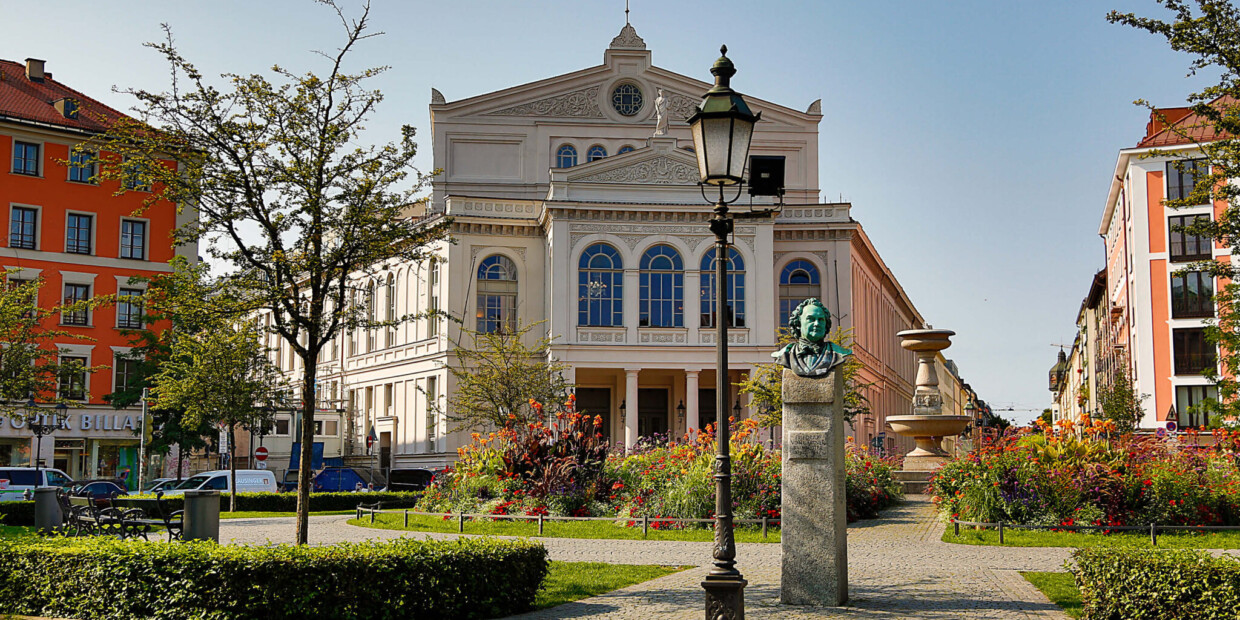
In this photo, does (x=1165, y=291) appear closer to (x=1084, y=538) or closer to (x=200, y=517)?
(x=1084, y=538)

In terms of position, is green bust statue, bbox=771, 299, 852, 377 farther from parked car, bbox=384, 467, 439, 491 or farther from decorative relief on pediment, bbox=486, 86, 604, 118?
decorative relief on pediment, bbox=486, 86, 604, 118

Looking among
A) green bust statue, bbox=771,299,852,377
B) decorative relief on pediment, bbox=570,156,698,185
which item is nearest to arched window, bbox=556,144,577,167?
decorative relief on pediment, bbox=570,156,698,185

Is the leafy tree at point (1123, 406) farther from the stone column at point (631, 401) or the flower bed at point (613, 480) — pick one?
the flower bed at point (613, 480)

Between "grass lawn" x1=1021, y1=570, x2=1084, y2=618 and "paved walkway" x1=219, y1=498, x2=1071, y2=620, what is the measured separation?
135 mm

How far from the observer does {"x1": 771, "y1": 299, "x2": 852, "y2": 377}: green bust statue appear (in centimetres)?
1142

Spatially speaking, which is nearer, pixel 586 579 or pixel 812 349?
pixel 812 349

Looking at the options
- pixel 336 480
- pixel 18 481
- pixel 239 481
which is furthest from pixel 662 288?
pixel 18 481

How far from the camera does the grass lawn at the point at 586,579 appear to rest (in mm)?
12489

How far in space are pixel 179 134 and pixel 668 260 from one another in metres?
34.2

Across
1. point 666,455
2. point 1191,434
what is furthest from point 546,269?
point 1191,434

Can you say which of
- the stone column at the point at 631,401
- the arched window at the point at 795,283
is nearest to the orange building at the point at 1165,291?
the arched window at the point at 795,283

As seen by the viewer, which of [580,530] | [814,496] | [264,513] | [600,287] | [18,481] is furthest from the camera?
[600,287]

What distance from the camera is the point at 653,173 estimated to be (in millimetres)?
48750

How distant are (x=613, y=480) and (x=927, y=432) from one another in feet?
31.5
